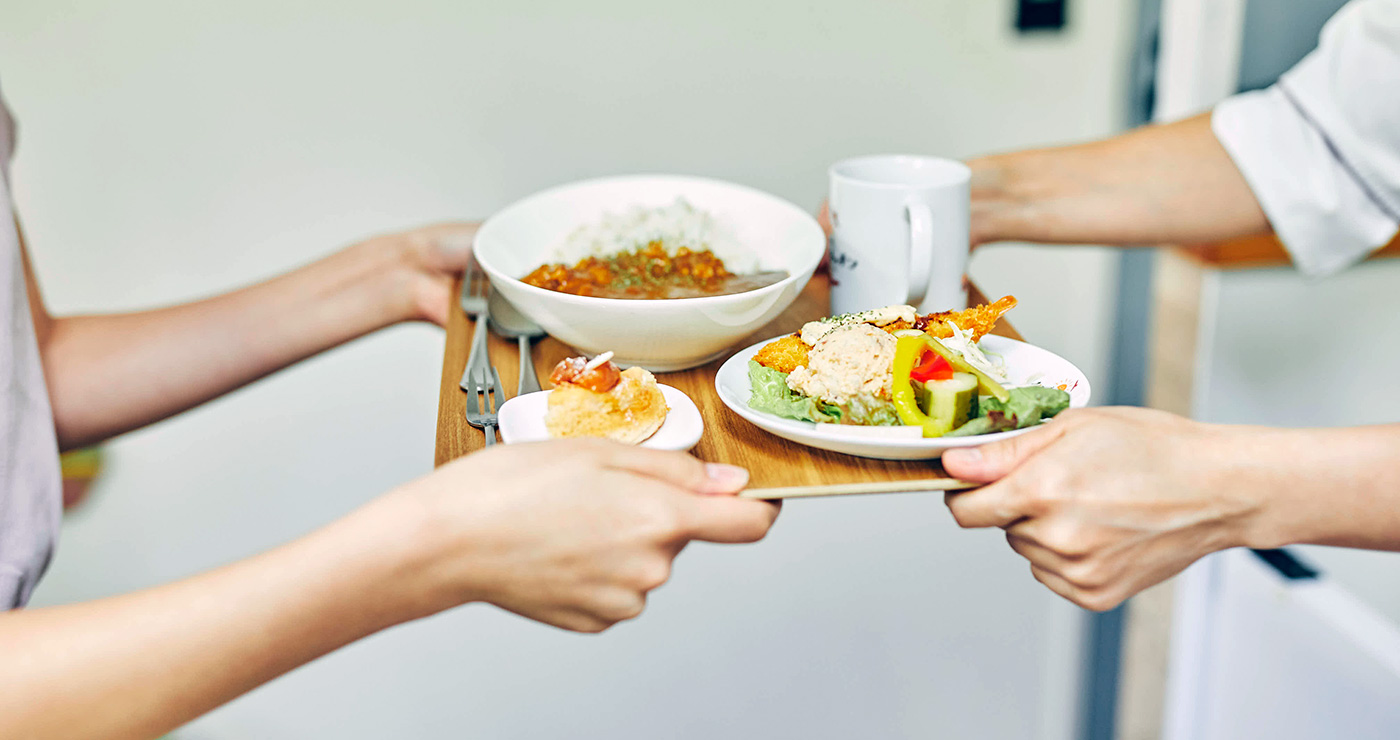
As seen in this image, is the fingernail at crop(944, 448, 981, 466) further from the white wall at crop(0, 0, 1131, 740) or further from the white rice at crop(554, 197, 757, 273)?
the white wall at crop(0, 0, 1131, 740)

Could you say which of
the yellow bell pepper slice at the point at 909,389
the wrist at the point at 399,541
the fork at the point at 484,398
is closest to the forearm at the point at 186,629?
the wrist at the point at 399,541

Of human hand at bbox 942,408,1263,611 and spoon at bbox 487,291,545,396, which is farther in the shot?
spoon at bbox 487,291,545,396

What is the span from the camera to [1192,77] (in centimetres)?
148

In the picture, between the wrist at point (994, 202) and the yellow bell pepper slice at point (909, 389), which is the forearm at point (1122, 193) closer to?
the wrist at point (994, 202)

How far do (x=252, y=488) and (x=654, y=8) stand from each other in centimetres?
99

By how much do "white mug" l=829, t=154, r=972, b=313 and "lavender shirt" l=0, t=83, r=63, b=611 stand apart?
759 millimetres

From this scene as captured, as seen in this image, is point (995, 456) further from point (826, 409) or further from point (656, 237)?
point (656, 237)

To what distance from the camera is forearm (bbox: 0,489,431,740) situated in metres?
0.63

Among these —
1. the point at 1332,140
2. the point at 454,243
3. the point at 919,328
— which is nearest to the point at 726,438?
the point at 919,328

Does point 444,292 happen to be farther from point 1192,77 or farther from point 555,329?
point 1192,77

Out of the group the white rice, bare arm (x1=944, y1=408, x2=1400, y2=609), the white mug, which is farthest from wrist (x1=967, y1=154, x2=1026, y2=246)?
bare arm (x1=944, y1=408, x2=1400, y2=609)

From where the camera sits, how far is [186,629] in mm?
642

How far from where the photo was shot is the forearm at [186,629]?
63 centimetres

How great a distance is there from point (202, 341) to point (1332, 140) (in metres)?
1.27
